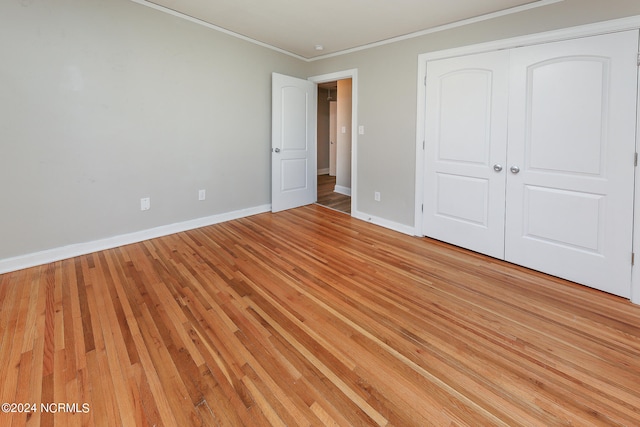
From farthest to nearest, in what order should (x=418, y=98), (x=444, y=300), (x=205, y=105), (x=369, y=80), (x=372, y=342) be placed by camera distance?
(x=369, y=80) < (x=205, y=105) < (x=418, y=98) < (x=444, y=300) < (x=372, y=342)

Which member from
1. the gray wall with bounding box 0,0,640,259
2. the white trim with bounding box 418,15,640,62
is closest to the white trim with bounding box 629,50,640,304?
the white trim with bounding box 418,15,640,62

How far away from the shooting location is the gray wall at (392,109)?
312cm

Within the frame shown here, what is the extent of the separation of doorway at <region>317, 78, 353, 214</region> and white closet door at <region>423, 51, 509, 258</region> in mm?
1663

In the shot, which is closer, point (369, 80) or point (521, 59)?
point (521, 59)

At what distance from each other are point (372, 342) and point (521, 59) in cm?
269

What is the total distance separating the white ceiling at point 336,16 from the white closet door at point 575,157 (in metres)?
0.61

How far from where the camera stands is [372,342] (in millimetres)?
1783

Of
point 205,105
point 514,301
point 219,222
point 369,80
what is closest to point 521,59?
point 369,80

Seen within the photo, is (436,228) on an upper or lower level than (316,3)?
lower

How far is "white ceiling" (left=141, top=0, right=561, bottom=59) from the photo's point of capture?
9.18 ft

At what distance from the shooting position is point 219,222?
13.4 feet

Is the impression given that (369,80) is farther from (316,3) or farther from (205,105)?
(205,105)

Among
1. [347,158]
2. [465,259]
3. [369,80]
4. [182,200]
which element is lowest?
[465,259]

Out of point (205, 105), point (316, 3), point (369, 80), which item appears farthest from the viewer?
point (369, 80)
